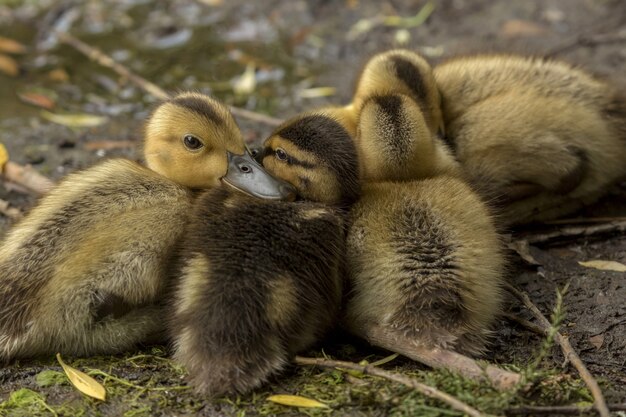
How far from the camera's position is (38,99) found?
5812mm

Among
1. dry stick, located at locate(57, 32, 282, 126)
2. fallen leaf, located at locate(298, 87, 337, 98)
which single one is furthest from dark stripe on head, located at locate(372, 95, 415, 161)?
fallen leaf, located at locate(298, 87, 337, 98)

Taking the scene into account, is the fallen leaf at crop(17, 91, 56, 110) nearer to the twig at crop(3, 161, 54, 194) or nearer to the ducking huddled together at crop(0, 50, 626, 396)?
the twig at crop(3, 161, 54, 194)

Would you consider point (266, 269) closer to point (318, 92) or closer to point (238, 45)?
point (318, 92)

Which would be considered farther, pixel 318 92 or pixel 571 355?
pixel 318 92

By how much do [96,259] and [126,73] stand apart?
10.9 ft

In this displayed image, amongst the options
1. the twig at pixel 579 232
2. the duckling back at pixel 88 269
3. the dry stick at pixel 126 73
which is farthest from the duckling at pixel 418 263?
the dry stick at pixel 126 73

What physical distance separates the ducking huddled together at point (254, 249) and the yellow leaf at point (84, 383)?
0.10 meters

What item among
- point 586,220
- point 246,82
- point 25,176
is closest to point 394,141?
point 586,220

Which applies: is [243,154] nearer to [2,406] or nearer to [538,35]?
[2,406]

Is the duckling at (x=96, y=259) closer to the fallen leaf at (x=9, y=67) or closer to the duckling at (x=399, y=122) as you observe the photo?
the duckling at (x=399, y=122)

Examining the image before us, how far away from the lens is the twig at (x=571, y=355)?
8.83ft

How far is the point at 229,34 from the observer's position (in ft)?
22.7

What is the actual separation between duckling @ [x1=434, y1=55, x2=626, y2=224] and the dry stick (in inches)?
55.8

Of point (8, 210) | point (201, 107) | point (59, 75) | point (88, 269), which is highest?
point (201, 107)
